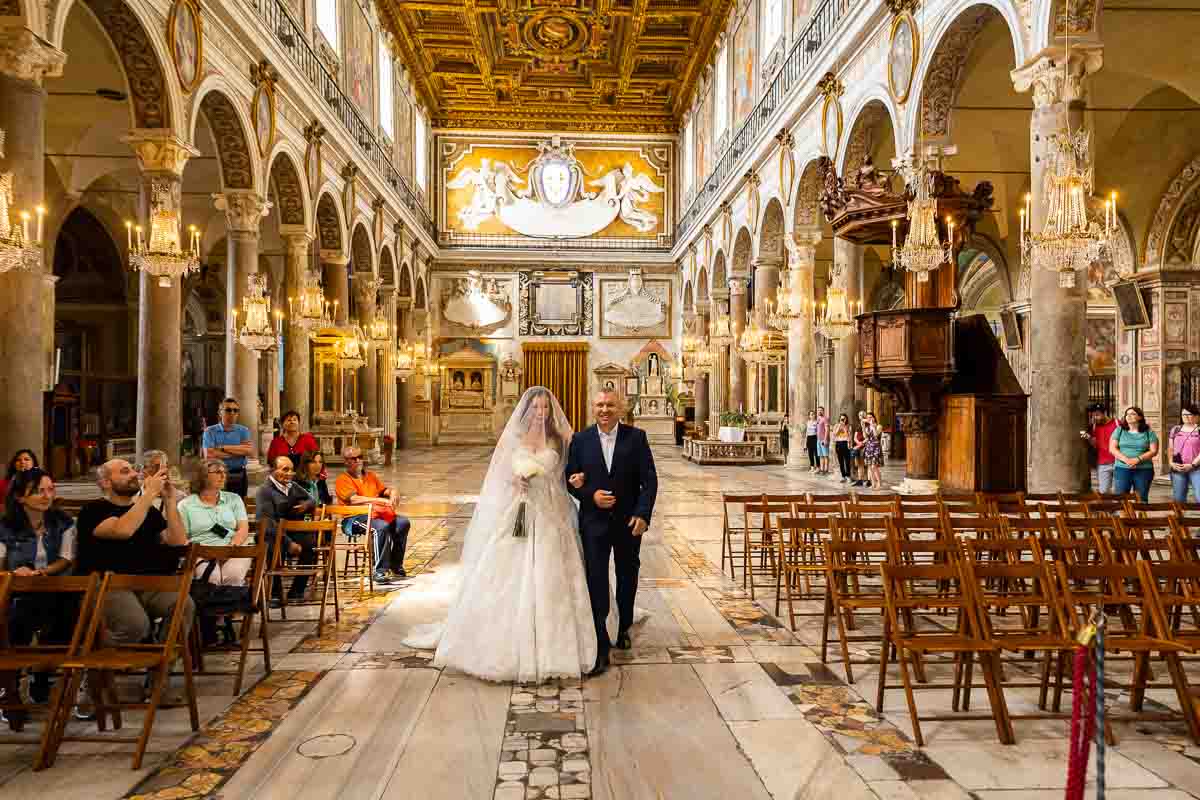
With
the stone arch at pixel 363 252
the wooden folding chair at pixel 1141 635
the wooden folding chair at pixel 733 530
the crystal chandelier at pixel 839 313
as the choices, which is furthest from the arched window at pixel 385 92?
the wooden folding chair at pixel 1141 635

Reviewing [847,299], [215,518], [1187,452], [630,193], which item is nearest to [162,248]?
[215,518]

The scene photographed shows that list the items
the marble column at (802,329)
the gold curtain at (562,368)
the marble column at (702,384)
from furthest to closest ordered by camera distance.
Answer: the gold curtain at (562,368), the marble column at (702,384), the marble column at (802,329)

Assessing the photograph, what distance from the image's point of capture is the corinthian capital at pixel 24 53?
24.8 feet

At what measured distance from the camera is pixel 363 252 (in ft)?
75.4

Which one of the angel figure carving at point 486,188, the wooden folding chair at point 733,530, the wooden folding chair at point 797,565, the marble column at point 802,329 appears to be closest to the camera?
the wooden folding chair at point 797,565

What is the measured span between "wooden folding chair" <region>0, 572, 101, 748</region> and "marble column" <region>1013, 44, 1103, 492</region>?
334 inches

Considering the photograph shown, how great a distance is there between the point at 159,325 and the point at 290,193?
6510 mm

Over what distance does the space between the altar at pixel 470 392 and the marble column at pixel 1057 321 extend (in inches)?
1025

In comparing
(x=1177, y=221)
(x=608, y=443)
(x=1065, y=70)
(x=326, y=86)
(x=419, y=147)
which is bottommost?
(x=608, y=443)

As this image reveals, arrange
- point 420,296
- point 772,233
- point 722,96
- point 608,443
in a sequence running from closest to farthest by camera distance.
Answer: point 608,443, point 772,233, point 722,96, point 420,296

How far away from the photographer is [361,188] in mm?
21438

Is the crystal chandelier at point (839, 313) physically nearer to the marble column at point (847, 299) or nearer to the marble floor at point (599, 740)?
the marble column at point (847, 299)

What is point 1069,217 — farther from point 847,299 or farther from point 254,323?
point 254,323

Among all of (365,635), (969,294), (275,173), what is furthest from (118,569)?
(969,294)
